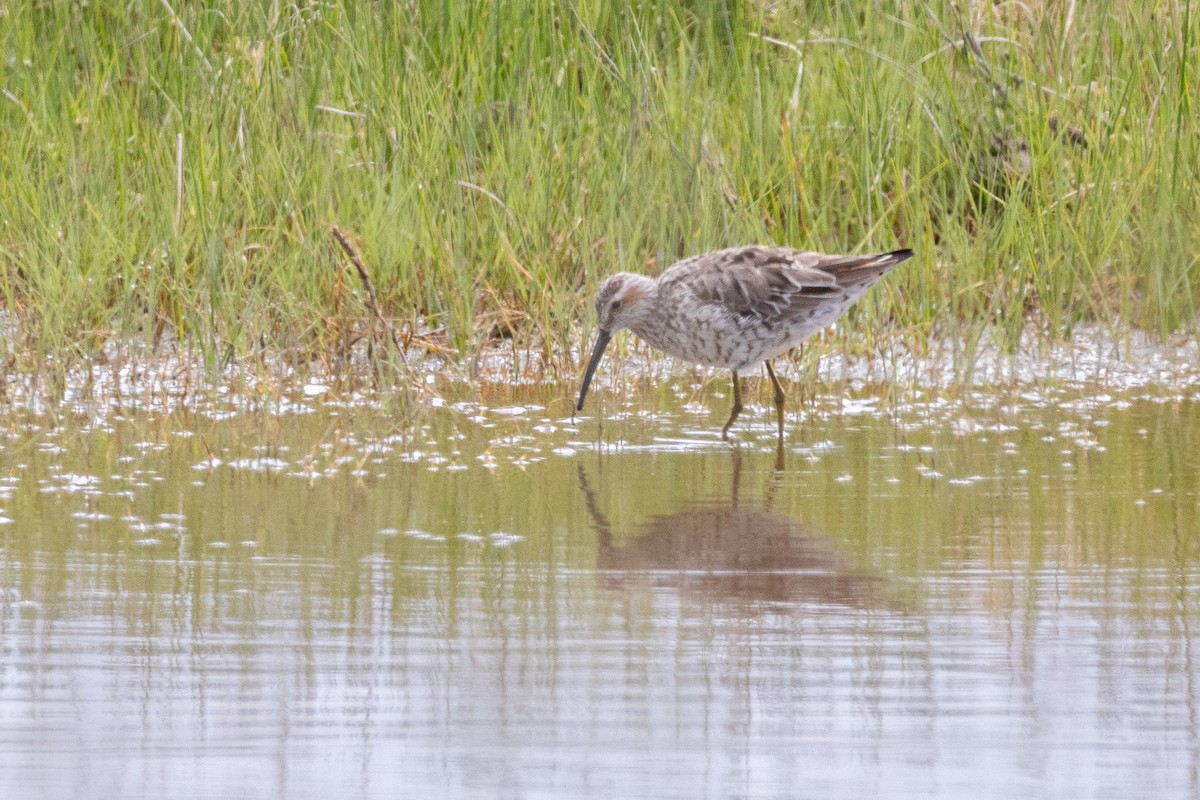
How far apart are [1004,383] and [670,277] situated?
140cm

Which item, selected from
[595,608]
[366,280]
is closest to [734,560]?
[595,608]

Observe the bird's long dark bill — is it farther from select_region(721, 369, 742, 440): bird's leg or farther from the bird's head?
select_region(721, 369, 742, 440): bird's leg

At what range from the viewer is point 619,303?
7234 mm

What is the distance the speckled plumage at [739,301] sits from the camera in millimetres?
7051

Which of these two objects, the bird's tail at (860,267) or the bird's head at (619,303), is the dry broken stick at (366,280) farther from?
the bird's tail at (860,267)

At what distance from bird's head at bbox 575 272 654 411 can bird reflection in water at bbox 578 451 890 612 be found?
78.3 inches

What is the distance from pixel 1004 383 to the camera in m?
7.28

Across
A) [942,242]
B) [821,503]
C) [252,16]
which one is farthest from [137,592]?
[252,16]

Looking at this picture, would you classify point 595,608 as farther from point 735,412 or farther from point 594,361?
point 594,361

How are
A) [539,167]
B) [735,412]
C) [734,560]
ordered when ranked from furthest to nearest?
[539,167] → [735,412] → [734,560]

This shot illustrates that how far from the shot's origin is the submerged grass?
762 cm

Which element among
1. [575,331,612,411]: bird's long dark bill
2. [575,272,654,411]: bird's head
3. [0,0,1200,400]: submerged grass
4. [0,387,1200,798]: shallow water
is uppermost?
[0,0,1200,400]: submerged grass

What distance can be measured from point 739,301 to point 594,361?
23.8 inches

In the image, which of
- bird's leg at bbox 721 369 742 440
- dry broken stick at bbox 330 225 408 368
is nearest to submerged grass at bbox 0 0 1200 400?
dry broken stick at bbox 330 225 408 368
